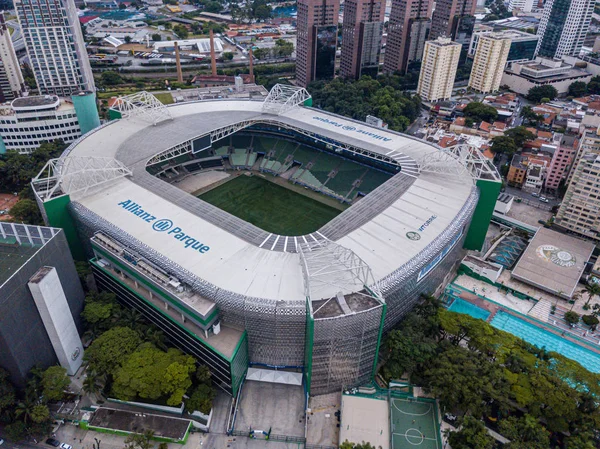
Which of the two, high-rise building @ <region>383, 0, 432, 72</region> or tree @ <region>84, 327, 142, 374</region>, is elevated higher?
high-rise building @ <region>383, 0, 432, 72</region>

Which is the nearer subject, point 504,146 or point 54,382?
point 54,382

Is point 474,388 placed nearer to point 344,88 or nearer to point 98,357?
point 98,357

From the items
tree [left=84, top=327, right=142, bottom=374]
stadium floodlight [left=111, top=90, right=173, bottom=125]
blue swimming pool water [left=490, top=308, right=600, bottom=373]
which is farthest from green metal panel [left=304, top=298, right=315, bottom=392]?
stadium floodlight [left=111, top=90, right=173, bottom=125]

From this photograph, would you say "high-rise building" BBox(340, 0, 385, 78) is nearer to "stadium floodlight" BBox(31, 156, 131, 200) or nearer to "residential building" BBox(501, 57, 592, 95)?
"residential building" BBox(501, 57, 592, 95)

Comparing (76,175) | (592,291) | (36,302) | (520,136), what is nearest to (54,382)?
(36,302)

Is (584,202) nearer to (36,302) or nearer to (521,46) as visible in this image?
(36,302)

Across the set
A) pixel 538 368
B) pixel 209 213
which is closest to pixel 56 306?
pixel 209 213
